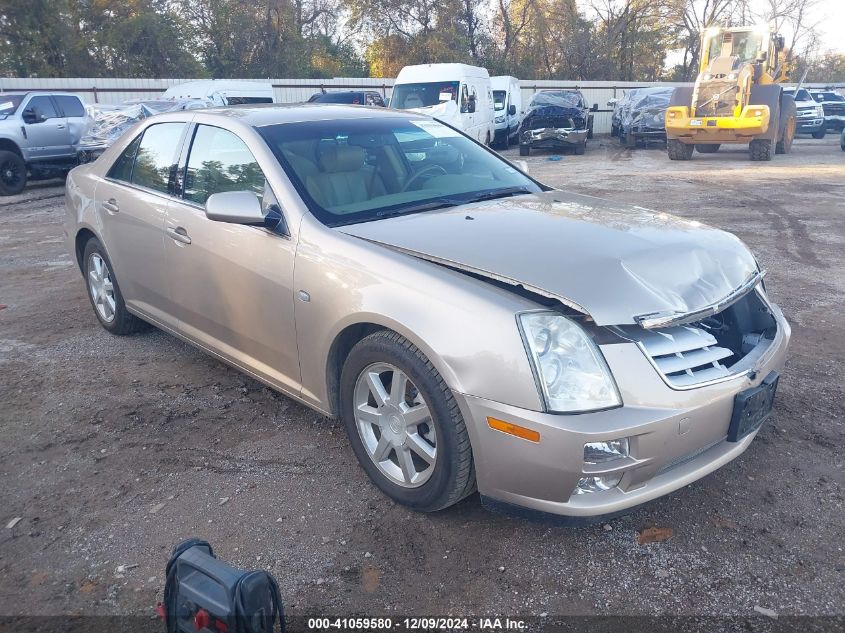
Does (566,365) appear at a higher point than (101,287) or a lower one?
higher

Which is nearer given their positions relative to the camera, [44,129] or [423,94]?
[44,129]

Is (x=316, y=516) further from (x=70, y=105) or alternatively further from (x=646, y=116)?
(x=646, y=116)

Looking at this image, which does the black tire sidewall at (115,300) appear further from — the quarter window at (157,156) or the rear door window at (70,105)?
the rear door window at (70,105)

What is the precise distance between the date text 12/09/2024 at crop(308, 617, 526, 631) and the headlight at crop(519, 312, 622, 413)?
2.44 feet

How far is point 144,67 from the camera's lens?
97.1 ft

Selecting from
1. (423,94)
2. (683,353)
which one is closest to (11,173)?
(423,94)

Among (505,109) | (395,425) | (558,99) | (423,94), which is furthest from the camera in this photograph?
(505,109)

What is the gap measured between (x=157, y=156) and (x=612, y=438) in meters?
3.43

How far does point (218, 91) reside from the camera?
17.5 metres

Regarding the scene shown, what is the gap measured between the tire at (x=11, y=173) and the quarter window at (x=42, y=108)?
3.35 ft

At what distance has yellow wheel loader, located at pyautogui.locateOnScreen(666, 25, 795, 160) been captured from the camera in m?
15.7

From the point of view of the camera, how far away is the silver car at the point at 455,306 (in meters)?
2.52

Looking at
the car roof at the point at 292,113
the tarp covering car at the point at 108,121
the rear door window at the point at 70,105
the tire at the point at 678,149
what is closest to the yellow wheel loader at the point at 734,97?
the tire at the point at 678,149

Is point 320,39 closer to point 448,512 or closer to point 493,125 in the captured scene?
point 493,125
